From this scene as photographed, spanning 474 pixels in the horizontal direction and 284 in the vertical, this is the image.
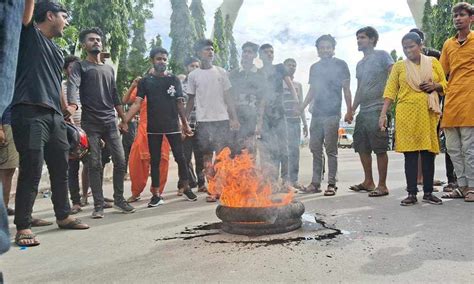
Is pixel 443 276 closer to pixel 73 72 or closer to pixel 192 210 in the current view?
pixel 192 210

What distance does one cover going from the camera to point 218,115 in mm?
6320

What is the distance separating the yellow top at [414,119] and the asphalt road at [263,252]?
81 cm

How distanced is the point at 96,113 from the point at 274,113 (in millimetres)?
2906

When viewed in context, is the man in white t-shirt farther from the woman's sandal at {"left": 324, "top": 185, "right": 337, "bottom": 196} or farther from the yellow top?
the yellow top

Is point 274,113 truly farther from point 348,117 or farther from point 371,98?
point 371,98

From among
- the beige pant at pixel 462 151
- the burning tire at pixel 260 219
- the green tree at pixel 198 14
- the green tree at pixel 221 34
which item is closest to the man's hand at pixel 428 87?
the beige pant at pixel 462 151

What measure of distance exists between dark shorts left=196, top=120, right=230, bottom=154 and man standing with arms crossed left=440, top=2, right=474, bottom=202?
3.13m

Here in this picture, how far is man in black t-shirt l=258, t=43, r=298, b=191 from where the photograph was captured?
266 inches

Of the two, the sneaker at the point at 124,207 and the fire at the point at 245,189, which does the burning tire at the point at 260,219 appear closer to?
the fire at the point at 245,189

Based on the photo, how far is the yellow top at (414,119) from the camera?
521cm

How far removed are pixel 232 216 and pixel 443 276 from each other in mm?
1843

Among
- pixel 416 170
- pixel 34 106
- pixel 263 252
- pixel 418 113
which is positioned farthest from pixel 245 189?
pixel 418 113

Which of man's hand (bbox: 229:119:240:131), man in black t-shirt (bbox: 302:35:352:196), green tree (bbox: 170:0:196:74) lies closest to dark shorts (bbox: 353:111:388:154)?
man in black t-shirt (bbox: 302:35:352:196)

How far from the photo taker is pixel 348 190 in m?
6.65
